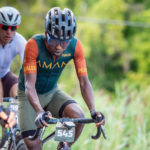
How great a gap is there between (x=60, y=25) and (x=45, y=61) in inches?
17.0

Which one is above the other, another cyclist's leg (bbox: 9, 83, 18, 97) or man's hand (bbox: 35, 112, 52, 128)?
another cyclist's leg (bbox: 9, 83, 18, 97)

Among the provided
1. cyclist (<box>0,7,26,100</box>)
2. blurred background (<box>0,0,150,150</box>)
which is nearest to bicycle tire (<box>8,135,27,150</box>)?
cyclist (<box>0,7,26,100</box>)

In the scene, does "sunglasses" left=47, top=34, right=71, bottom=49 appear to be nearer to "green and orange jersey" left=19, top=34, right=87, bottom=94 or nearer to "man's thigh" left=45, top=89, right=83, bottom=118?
"green and orange jersey" left=19, top=34, right=87, bottom=94

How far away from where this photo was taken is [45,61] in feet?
13.9

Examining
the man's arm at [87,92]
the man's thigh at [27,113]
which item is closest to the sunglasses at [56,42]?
the man's arm at [87,92]

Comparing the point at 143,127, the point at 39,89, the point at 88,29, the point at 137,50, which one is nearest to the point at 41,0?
the point at 88,29

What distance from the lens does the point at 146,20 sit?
3681cm

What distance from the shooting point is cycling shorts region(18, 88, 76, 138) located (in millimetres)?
4316

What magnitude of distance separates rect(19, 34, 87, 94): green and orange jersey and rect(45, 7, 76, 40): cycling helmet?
9.1 inches

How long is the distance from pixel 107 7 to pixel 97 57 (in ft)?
16.2

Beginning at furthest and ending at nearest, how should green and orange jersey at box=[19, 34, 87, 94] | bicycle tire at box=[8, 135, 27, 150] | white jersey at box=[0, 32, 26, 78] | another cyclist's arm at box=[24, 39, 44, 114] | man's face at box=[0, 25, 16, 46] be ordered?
1. white jersey at box=[0, 32, 26, 78]
2. man's face at box=[0, 25, 16, 46]
3. bicycle tire at box=[8, 135, 27, 150]
4. green and orange jersey at box=[19, 34, 87, 94]
5. another cyclist's arm at box=[24, 39, 44, 114]

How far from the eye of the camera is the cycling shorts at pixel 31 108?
432 cm

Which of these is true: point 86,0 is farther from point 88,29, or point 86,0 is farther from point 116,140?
point 116,140

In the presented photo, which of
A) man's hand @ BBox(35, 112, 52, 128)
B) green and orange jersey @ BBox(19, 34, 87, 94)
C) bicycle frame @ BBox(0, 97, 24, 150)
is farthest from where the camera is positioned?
bicycle frame @ BBox(0, 97, 24, 150)
